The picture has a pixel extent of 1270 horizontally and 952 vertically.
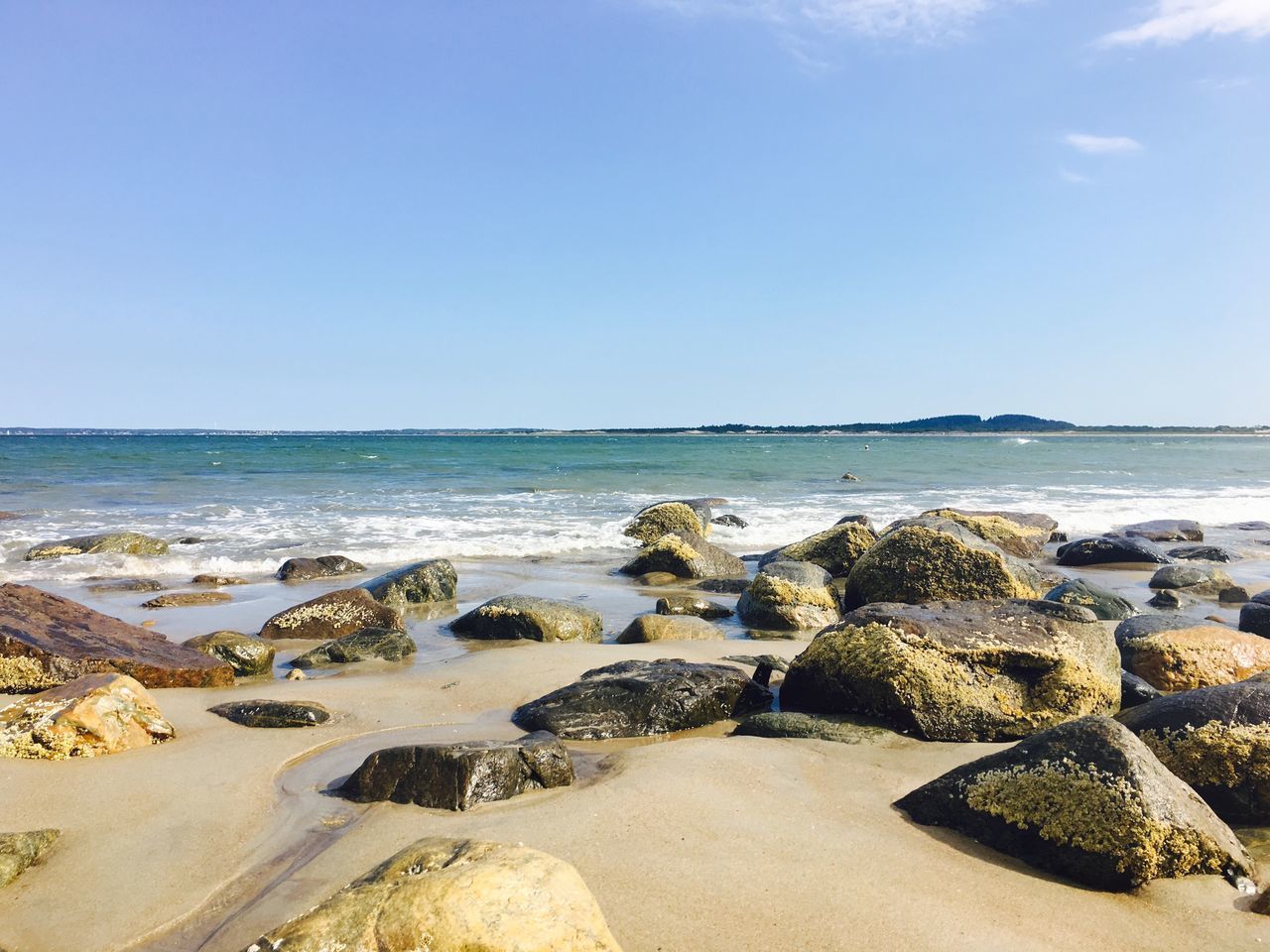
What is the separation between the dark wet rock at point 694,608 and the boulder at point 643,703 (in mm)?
3224

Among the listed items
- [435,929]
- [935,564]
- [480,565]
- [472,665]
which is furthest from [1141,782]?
[480,565]

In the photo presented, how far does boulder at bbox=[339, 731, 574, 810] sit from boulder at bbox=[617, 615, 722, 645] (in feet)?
11.5

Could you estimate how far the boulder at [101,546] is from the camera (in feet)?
39.9

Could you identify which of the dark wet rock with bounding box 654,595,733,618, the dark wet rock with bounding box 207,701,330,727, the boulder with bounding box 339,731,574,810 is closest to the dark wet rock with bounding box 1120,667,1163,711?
the boulder with bounding box 339,731,574,810

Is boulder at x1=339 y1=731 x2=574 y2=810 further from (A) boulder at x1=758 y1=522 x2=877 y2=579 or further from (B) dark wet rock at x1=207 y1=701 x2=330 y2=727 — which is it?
(A) boulder at x1=758 y1=522 x2=877 y2=579

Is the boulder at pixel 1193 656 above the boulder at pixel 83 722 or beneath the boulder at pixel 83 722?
beneath

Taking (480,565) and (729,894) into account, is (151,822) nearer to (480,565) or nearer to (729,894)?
(729,894)

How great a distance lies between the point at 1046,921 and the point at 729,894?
41.4 inches

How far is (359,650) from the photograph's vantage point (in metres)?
6.70

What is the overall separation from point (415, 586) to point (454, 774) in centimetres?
597

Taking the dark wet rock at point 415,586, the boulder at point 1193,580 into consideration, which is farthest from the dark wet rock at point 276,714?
the boulder at point 1193,580

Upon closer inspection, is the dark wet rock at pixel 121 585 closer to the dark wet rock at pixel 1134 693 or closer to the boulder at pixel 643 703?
the boulder at pixel 643 703

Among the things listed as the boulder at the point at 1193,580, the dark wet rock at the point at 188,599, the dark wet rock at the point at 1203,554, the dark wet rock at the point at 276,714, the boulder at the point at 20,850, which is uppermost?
the boulder at the point at 20,850

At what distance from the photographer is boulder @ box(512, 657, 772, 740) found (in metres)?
4.71
